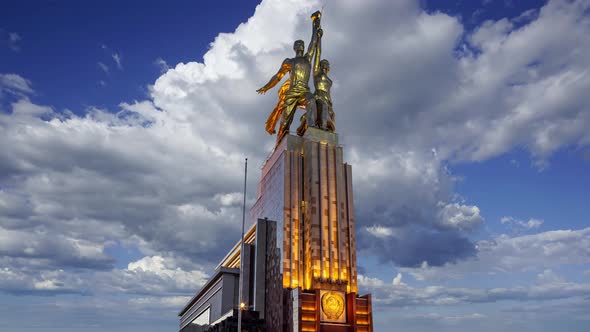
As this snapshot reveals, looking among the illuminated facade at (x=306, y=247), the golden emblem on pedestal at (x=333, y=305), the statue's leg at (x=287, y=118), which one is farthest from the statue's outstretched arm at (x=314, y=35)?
the golden emblem on pedestal at (x=333, y=305)

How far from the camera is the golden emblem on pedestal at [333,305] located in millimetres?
66562

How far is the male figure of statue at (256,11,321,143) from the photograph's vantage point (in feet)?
281

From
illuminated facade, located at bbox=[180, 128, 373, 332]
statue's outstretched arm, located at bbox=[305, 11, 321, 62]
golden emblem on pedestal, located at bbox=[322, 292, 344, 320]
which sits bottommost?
golden emblem on pedestal, located at bbox=[322, 292, 344, 320]

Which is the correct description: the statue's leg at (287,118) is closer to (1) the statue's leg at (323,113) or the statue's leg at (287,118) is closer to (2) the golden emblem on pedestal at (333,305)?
(1) the statue's leg at (323,113)

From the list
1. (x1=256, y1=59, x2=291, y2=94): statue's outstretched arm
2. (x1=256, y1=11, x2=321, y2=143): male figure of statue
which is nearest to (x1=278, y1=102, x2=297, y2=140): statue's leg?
(x1=256, y1=11, x2=321, y2=143): male figure of statue

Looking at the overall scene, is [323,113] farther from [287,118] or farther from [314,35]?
[314,35]

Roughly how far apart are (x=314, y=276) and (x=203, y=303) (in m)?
40.0

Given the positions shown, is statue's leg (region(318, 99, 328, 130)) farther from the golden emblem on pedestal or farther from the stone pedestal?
the golden emblem on pedestal

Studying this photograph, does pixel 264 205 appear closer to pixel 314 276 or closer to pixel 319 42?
pixel 314 276

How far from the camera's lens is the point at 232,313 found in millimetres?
72000

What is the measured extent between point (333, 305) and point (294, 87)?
122 feet

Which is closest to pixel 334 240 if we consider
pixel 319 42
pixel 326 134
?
pixel 326 134

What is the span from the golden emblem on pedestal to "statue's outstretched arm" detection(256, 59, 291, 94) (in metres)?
40.7

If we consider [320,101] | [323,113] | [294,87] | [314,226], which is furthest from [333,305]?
[294,87]
